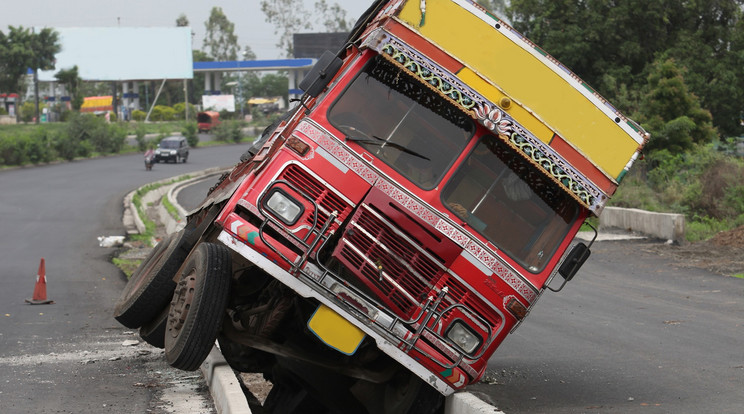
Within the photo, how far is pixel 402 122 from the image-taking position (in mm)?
7828

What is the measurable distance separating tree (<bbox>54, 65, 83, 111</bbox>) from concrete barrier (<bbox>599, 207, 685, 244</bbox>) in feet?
259

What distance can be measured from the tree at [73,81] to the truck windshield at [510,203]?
9225 centimetres

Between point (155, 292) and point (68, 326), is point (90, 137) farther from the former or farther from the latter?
point (155, 292)

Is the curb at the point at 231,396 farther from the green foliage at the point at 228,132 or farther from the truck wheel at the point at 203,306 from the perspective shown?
the green foliage at the point at 228,132

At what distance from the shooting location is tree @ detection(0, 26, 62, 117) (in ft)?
295

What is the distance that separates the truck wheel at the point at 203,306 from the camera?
7.55m

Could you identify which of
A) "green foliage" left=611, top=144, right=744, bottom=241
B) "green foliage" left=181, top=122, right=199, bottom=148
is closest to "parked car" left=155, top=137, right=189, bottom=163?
"green foliage" left=181, top=122, right=199, bottom=148

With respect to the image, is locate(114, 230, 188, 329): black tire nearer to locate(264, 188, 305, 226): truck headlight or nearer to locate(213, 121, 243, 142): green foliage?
locate(264, 188, 305, 226): truck headlight

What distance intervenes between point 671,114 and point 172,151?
3776 cm

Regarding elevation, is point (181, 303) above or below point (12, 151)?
above

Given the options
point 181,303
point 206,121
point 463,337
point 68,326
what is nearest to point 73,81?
point 206,121

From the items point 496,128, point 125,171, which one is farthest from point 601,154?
point 125,171

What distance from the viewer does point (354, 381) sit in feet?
28.2

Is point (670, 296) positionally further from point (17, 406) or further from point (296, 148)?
point (17, 406)
